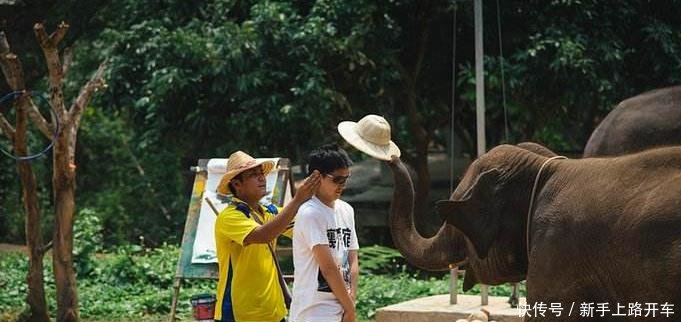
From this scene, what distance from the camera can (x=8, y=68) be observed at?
977 cm

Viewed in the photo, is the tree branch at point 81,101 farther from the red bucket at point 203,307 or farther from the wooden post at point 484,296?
the wooden post at point 484,296

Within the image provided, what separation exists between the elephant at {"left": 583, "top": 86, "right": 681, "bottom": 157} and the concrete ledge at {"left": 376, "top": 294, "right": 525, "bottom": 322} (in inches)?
51.3

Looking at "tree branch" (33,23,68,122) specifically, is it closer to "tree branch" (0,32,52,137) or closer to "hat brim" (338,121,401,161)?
"tree branch" (0,32,52,137)

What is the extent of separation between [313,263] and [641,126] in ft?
12.9

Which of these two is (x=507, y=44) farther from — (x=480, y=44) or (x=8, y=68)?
(x=8, y=68)

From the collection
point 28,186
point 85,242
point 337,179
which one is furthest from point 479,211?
point 85,242

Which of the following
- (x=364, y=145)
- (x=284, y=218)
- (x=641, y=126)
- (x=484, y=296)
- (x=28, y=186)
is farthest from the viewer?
(x=28, y=186)

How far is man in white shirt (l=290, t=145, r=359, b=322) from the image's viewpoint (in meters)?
5.59

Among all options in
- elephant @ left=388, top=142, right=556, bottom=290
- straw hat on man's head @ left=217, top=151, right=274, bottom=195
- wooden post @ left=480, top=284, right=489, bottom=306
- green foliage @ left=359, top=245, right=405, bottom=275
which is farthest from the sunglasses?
green foliage @ left=359, top=245, right=405, bottom=275

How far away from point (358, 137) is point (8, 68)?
4591 mm

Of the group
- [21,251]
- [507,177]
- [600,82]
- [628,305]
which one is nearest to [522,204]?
[507,177]

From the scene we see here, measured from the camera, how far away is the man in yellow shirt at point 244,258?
603cm

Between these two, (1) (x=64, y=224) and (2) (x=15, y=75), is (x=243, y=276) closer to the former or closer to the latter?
(1) (x=64, y=224)

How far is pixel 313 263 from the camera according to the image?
5645 mm
